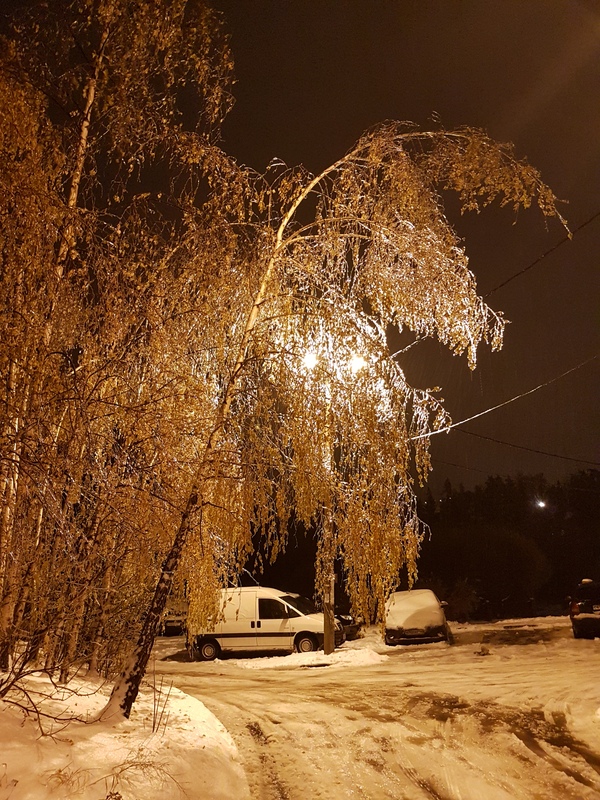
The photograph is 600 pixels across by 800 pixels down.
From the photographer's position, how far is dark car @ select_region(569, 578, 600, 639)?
723 inches

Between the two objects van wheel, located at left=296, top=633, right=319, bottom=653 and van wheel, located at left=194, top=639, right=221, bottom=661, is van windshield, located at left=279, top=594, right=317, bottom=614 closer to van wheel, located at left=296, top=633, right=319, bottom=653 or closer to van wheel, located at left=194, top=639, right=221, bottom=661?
van wheel, located at left=296, top=633, right=319, bottom=653

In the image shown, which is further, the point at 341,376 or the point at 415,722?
the point at 415,722

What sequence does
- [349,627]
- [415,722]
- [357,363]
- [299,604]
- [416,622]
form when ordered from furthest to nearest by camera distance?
[349,627]
[299,604]
[416,622]
[415,722]
[357,363]

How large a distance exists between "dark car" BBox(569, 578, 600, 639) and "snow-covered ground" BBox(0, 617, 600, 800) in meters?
5.21

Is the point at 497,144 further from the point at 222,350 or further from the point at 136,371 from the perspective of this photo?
the point at 136,371

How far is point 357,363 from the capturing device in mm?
6723

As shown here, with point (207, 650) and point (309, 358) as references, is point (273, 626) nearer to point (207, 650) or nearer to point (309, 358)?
point (207, 650)

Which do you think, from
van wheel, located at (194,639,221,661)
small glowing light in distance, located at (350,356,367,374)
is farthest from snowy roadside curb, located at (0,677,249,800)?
van wheel, located at (194,639,221,661)

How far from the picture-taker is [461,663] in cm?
1500

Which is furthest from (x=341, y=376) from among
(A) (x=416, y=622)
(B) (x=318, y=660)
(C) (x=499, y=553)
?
(C) (x=499, y=553)

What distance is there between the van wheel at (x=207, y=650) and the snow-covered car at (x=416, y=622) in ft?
15.7

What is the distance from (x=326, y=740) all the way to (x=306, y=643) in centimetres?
1054

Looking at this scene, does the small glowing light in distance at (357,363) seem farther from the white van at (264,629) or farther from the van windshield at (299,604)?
the van windshield at (299,604)

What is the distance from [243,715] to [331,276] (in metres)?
6.66
